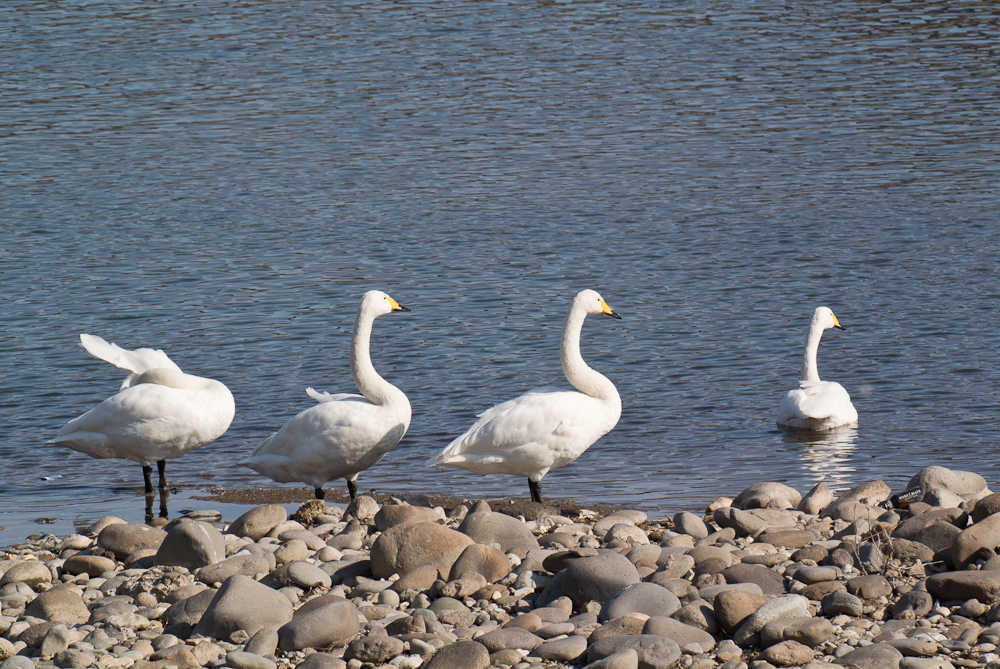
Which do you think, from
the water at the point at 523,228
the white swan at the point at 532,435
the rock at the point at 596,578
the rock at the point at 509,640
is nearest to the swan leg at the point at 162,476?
the water at the point at 523,228

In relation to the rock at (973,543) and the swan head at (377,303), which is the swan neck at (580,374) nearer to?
the swan head at (377,303)

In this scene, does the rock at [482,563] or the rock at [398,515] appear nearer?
the rock at [482,563]

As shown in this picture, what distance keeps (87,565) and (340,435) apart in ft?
6.57

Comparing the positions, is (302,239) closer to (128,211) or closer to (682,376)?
(128,211)

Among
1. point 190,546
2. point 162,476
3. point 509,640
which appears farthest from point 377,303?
point 509,640

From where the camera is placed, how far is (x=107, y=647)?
6.01m

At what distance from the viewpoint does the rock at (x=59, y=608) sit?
21.0 feet

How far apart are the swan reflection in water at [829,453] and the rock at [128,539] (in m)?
4.73

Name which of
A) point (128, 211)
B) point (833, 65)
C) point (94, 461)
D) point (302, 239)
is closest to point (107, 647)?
point (94, 461)

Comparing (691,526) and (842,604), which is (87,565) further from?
(842,604)

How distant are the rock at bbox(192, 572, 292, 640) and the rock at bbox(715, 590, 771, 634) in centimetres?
201

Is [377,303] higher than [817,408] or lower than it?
higher

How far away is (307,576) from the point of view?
6.79 metres

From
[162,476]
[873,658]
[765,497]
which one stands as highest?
[873,658]
